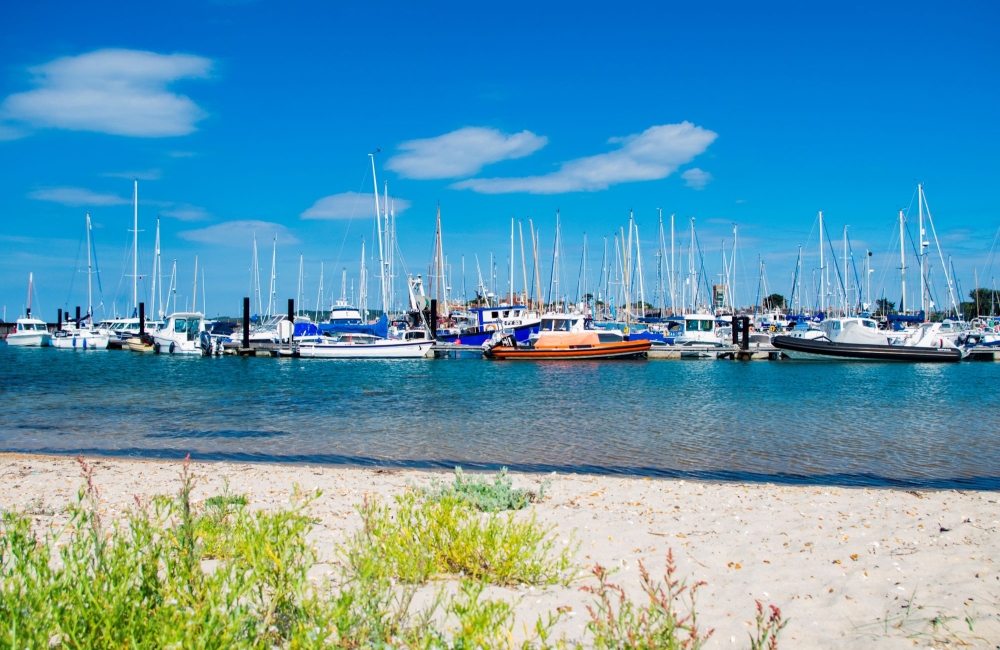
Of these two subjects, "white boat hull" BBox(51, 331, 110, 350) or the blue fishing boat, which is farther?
"white boat hull" BBox(51, 331, 110, 350)

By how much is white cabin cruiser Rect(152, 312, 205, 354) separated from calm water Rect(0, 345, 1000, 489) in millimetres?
17907

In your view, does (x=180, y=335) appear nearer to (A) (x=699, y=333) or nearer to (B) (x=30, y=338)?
(B) (x=30, y=338)

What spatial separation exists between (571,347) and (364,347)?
14.7 meters

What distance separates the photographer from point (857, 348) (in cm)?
4447

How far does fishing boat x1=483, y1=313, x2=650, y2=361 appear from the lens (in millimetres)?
45375

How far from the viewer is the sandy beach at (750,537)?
4.96m

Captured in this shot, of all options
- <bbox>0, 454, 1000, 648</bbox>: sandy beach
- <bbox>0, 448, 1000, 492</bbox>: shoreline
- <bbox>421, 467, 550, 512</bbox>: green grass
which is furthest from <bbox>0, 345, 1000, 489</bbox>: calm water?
<bbox>421, 467, 550, 512</bbox>: green grass

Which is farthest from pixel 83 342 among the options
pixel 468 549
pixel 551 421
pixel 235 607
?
pixel 235 607

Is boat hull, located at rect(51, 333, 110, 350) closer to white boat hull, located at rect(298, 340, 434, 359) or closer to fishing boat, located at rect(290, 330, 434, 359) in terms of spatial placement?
fishing boat, located at rect(290, 330, 434, 359)

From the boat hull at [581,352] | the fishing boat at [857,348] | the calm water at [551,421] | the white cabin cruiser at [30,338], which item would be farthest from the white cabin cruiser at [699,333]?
the white cabin cruiser at [30,338]

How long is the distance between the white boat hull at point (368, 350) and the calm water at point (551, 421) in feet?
38.3

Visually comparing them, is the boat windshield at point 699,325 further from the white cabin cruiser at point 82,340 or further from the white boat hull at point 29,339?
the white boat hull at point 29,339

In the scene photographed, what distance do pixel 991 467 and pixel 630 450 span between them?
656 cm

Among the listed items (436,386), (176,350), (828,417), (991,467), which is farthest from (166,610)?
(176,350)
